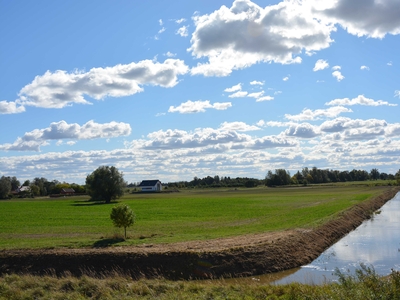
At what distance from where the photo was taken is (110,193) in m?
102

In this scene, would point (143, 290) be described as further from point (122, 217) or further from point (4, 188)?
point (4, 188)

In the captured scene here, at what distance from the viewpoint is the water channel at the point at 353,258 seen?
21.5 m

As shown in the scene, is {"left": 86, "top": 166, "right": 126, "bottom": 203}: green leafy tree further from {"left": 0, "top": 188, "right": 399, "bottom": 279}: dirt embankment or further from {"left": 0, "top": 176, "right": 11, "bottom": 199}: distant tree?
{"left": 0, "top": 188, "right": 399, "bottom": 279}: dirt embankment

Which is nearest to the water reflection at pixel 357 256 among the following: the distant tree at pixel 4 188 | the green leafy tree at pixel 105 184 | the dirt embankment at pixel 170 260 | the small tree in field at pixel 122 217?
the dirt embankment at pixel 170 260

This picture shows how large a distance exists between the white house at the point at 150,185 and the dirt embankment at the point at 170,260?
550ft

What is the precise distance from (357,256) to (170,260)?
11.9m

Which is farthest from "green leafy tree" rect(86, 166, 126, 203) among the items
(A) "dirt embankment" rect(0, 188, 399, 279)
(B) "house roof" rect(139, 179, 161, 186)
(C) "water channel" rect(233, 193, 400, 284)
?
(B) "house roof" rect(139, 179, 161, 186)

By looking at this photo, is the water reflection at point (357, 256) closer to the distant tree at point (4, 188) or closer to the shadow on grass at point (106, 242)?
the shadow on grass at point (106, 242)

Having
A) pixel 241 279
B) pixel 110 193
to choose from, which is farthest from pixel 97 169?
pixel 241 279

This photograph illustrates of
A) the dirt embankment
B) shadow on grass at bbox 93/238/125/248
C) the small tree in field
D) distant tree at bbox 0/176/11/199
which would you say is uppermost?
distant tree at bbox 0/176/11/199

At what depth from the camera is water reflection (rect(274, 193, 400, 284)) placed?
2165 cm

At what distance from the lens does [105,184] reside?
4003 inches

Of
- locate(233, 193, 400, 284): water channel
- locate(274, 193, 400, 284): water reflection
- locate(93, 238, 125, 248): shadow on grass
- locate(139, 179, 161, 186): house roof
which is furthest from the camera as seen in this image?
locate(139, 179, 161, 186): house roof

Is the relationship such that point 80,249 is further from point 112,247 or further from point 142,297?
point 142,297
